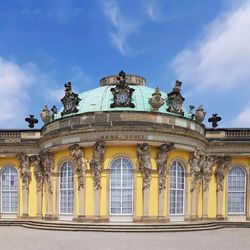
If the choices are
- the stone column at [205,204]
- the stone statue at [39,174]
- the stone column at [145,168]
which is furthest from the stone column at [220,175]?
the stone statue at [39,174]

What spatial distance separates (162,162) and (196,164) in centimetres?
315

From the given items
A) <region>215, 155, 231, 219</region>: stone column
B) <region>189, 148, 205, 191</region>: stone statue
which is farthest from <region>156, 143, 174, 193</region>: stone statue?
<region>215, 155, 231, 219</region>: stone column

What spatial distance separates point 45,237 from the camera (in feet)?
60.9

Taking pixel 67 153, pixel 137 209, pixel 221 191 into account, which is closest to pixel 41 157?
pixel 67 153

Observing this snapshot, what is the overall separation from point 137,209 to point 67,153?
5807 mm

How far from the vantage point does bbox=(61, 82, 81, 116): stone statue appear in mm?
25395

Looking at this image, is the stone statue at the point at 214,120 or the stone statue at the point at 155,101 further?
the stone statue at the point at 214,120

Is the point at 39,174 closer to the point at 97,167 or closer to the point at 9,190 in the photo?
the point at 9,190

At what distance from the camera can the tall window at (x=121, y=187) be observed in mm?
22719

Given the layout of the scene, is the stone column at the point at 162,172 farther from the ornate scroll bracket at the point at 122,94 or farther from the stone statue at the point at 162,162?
the ornate scroll bracket at the point at 122,94

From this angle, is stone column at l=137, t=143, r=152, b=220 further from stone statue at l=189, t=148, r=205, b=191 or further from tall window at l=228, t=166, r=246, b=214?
tall window at l=228, t=166, r=246, b=214

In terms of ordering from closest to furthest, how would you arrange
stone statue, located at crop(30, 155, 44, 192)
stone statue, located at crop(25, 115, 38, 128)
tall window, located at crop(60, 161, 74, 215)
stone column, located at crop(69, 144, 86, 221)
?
1. stone column, located at crop(69, 144, 86, 221)
2. tall window, located at crop(60, 161, 74, 215)
3. stone statue, located at crop(30, 155, 44, 192)
4. stone statue, located at crop(25, 115, 38, 128)

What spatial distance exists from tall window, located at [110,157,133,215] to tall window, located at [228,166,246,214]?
8.75 metres

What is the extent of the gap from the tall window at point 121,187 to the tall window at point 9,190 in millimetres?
9037
